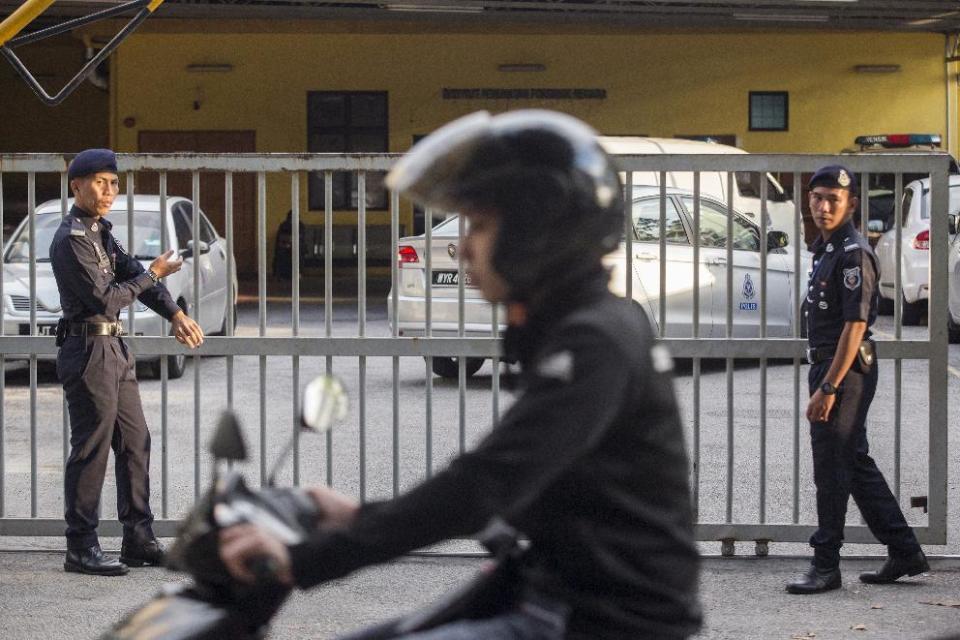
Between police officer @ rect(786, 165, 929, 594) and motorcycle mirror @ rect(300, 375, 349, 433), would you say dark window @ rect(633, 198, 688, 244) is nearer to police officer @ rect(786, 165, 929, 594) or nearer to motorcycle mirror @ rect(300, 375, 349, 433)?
police officer @ rect(786, 165, 929, 594)

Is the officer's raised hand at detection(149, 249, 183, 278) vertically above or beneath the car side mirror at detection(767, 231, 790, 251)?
beneath

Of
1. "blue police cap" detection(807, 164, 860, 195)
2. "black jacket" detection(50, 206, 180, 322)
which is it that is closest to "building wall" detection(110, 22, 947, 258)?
"black jacket" detection(50, 206, 180, 322)

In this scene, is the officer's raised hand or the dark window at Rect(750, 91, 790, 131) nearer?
the officer's raised hand

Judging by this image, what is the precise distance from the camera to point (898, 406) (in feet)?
23.1

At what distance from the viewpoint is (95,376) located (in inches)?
264

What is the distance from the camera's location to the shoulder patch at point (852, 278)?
20.6ft

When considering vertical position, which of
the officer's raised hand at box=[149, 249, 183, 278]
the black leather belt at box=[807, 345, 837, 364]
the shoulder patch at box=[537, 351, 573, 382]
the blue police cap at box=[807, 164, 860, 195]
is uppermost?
the blue police cap at box=[807, 164, 860, 195]

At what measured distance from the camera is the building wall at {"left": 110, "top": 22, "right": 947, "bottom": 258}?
97.5ft

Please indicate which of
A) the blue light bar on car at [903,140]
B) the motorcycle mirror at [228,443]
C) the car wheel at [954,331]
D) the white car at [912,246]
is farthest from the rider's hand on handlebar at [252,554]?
the blue light bar on car at [903,140]

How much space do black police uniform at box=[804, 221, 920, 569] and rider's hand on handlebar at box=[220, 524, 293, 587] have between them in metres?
4.24

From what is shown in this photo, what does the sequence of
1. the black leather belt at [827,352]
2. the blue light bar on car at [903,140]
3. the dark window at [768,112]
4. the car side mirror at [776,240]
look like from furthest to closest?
the dark window at [768,112] → the blue light bar on car at [903,140] → the car side mirror at [776,240] → the black leather belt at [827,352]

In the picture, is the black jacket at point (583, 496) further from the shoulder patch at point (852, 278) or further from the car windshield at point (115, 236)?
the car windshield at point (115, 236)

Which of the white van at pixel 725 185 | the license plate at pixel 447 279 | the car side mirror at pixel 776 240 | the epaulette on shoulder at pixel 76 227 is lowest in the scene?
the license plate at pixel 447 279

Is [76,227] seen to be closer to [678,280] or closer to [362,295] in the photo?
[362,295]
